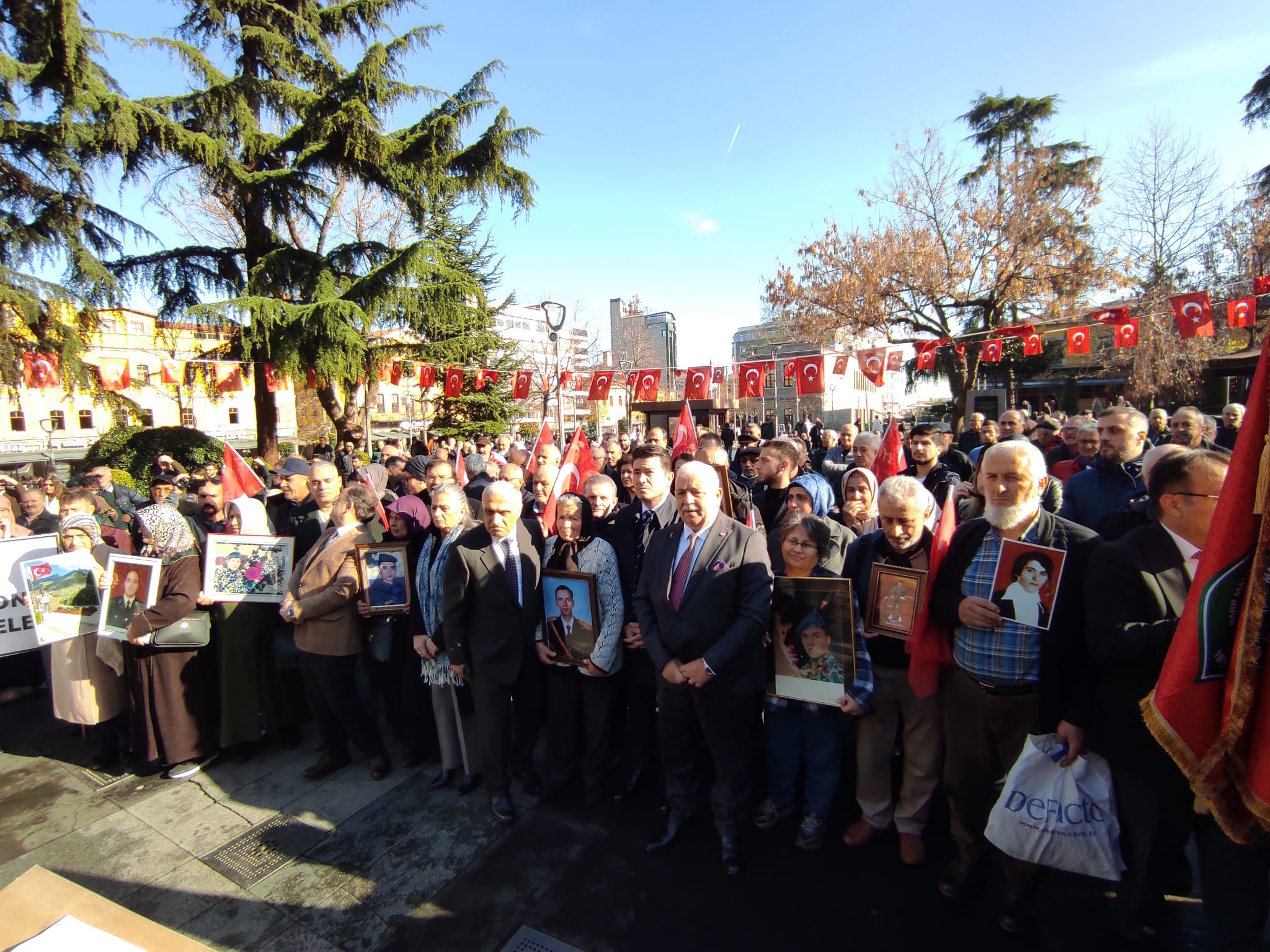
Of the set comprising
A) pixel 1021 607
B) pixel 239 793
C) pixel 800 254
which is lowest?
pixel 239 793

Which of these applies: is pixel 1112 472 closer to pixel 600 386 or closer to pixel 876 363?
pixel 876 363

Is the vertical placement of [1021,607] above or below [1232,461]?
below

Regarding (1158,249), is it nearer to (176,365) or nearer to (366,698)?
(366,698)

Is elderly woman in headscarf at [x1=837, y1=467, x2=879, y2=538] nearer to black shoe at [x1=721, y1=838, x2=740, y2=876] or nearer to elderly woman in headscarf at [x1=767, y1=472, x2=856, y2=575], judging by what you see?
elderly woman in headscarf at [x1=767, y1=472, x2=856, y2=575]

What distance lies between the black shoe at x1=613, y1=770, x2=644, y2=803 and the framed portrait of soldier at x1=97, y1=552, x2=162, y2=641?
322 centimetres

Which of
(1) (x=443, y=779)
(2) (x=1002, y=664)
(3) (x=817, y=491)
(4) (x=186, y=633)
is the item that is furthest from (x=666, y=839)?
(4) (x=186, y=633)

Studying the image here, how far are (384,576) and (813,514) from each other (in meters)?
2.80

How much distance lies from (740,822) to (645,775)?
892 mm

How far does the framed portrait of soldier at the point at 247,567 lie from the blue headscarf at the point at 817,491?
3524 millimetres

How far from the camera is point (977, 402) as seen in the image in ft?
64.7

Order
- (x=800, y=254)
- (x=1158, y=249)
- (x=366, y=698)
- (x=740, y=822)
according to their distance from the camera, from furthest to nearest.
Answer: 1. (x=800, y=254)
2. (x=1158, y=249)
3. (x=366, y=698)
4. (x=740, y=822)

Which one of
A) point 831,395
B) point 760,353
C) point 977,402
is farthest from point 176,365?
point 831,395

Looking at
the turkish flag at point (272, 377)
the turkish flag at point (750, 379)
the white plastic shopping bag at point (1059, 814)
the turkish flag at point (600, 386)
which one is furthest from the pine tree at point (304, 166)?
the white plastic shopping bag at point (1059, 814)

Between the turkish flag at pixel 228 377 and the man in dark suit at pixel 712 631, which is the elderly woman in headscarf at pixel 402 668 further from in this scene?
the turkish flag at pixel 228 377
